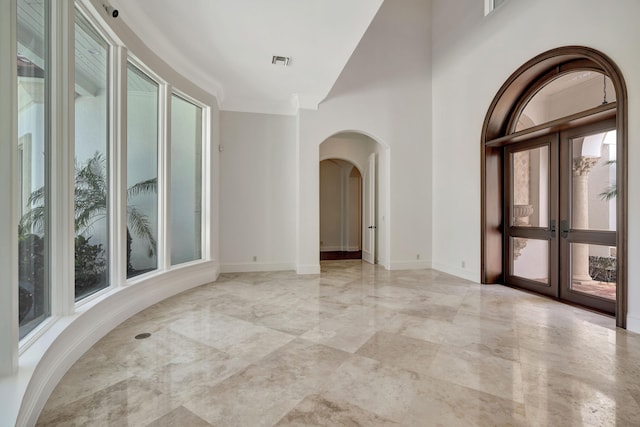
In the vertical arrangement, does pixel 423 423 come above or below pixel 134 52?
below

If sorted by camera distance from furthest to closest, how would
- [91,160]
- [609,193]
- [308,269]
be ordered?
1. [308,269]
2. [609,193]
3. [91,160]

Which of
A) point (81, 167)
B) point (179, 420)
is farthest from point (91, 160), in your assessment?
point (179, 420)

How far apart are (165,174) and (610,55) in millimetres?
5291

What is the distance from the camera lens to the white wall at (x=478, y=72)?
2.99 metres

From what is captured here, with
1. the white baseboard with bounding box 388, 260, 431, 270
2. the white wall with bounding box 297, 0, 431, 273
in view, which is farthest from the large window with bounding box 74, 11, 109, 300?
the white baseboard with bounding box 388, 260, 431, 270

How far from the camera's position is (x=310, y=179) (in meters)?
5.70

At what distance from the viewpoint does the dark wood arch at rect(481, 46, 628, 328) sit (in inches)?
120

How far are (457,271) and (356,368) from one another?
13.0 ft

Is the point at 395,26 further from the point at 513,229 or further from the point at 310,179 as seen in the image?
the point at 513,229

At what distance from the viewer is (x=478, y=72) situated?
16.6 feet

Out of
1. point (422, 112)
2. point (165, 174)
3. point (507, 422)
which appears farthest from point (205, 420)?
point (422, 112)

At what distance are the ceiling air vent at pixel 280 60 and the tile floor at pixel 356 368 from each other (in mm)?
3274

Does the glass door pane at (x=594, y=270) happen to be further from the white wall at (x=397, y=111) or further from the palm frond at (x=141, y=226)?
the palm frond at (x=141, y=226)

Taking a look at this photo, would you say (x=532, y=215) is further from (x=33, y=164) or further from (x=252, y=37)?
(x=33, y=164)
